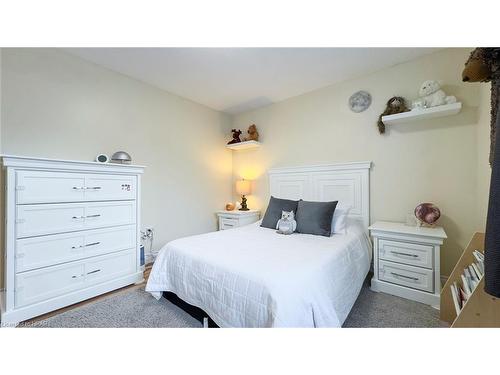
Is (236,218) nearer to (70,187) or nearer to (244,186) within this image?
(244,186)

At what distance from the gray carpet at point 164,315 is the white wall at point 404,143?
Result: 79cm

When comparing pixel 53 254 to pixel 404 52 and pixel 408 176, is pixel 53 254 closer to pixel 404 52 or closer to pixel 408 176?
pixel 408 176

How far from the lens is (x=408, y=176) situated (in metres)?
2.22

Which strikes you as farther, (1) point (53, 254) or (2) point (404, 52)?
(2) point (404, 52)

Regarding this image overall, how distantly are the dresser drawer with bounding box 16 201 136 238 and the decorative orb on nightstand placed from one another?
2.96 m

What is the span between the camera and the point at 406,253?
1.86m

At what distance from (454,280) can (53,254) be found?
3206 millimetres

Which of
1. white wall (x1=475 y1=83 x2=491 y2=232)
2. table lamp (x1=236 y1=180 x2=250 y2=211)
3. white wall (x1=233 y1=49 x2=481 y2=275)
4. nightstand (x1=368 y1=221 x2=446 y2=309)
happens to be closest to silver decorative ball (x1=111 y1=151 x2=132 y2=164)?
table lamp (x1=236 y1=180 x2=250 y2=211)

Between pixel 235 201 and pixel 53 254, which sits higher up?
pixel 235 201

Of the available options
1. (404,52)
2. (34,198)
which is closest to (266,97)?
(404,52)

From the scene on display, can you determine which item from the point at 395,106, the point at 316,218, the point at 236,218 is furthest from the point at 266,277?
the point at 395,106

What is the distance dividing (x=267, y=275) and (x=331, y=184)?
188 centimetres

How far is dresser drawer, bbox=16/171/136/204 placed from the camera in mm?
1572

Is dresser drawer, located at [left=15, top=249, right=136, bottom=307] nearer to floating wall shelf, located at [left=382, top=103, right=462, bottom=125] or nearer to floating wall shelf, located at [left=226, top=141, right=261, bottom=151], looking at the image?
floating wall shelf, located at [left=226, top=141, right=261, bottom=151]
